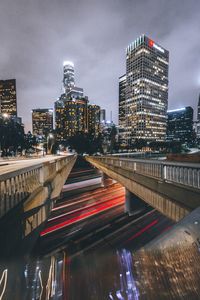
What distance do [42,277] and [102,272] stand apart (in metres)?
1.37

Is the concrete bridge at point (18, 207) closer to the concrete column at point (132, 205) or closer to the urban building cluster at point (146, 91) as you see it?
the concrete column at point (132, 205)

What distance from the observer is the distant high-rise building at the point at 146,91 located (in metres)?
150

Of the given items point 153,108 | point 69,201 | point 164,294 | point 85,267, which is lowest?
point 69,201

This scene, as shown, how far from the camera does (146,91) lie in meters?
151

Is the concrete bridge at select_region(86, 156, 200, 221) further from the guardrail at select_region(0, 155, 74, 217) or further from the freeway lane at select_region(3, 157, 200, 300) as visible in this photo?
the guardrail at select_region(0, 155, 74, 217)

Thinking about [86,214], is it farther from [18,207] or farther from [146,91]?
[146,91]

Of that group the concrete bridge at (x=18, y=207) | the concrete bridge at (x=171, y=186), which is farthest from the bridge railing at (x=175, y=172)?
the concrete bridge at (x=18, y=207)

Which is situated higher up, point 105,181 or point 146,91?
point 146,91

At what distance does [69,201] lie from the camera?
23.7 meters

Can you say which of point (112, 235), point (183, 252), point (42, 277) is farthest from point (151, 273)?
point (112, 235)

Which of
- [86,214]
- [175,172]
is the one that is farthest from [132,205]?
[175,172]

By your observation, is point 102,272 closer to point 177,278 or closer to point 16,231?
point 177,278

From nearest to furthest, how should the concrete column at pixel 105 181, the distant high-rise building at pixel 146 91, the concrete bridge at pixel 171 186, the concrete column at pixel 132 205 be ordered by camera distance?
the concrete bridge at pixel 171 186 → the concrete column at pixel 132 205 → the concrete column at pixel 105 181 → the distant high-rise building at pixel 146 91

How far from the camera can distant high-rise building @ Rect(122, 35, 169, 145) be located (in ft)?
494
